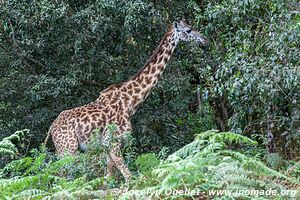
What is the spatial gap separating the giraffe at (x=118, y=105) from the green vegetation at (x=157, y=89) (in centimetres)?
36

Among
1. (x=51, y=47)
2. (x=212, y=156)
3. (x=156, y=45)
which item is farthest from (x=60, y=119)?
(x=212, y=156)

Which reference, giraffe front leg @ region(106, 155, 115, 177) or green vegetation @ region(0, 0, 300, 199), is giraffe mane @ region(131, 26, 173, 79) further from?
giraffe front leg @ region(106, 155, 115, 177)

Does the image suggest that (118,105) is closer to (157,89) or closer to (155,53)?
(155,53)

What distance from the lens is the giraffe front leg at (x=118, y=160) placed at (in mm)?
9825

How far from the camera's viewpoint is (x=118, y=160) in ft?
32.3

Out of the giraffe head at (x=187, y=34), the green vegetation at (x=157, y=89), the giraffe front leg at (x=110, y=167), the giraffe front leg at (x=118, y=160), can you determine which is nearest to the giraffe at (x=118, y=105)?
the giraffe head at (x=187, y=34)

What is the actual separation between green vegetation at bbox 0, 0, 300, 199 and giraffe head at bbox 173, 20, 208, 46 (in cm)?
24

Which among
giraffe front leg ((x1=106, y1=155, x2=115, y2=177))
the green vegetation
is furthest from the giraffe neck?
giraffe front leg ((x1=106, y1=155, x2=115, y2=177))

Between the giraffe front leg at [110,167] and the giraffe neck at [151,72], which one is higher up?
the giraffe neck at [151,72]

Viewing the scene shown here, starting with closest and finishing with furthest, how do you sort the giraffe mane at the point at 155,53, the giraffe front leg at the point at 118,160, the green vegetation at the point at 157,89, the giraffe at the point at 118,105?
the green vegetation at the point at 157,89
the giraffe front leg at the point at 118,160
the giraffe at the point at 118,105
the giraffe mane at the point at 155,53

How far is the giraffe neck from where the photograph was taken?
11219 millimetres

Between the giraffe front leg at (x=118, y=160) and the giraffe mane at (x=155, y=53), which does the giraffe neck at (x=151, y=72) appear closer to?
the giraffe mane at (x=155, y=53)

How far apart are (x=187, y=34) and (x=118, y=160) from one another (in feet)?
8.69

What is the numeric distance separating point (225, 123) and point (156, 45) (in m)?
1.93
